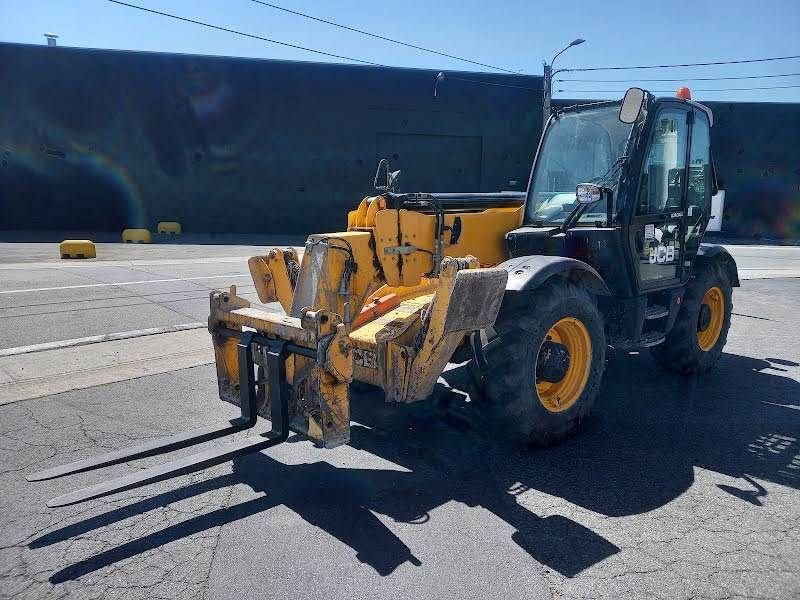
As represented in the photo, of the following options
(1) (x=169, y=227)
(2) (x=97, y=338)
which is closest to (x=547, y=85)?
(1) (x=169, y=227)

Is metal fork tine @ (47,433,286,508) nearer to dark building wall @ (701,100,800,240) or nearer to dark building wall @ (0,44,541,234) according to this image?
dark building wall @ (0,44,541,234)

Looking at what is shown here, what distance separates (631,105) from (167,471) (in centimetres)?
398

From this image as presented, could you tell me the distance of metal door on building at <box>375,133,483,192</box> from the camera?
78.9 ft

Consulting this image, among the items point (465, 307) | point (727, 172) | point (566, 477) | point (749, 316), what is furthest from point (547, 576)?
point (727, 172)

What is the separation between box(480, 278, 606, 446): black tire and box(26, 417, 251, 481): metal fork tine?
1649 millimetres

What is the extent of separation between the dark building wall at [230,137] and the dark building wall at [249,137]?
39mm

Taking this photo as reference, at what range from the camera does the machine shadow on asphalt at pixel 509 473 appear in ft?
10.8

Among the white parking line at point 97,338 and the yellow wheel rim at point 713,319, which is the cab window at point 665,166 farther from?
the white parking line at point 97,338

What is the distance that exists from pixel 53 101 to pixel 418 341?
72.7 ft

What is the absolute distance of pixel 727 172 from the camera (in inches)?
1030

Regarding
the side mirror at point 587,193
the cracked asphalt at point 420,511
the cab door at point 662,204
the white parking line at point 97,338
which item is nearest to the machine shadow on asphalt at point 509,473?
the cracked asphalt at point 420,511

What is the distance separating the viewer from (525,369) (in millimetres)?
4137

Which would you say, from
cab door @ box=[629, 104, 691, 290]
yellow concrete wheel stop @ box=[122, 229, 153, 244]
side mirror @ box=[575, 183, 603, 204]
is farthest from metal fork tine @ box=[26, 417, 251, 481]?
yellow concrete wheel stop @ box=[122, 229, 153, 244]

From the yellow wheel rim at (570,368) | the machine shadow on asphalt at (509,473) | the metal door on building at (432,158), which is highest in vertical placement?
the metal door on building at (432,158)
